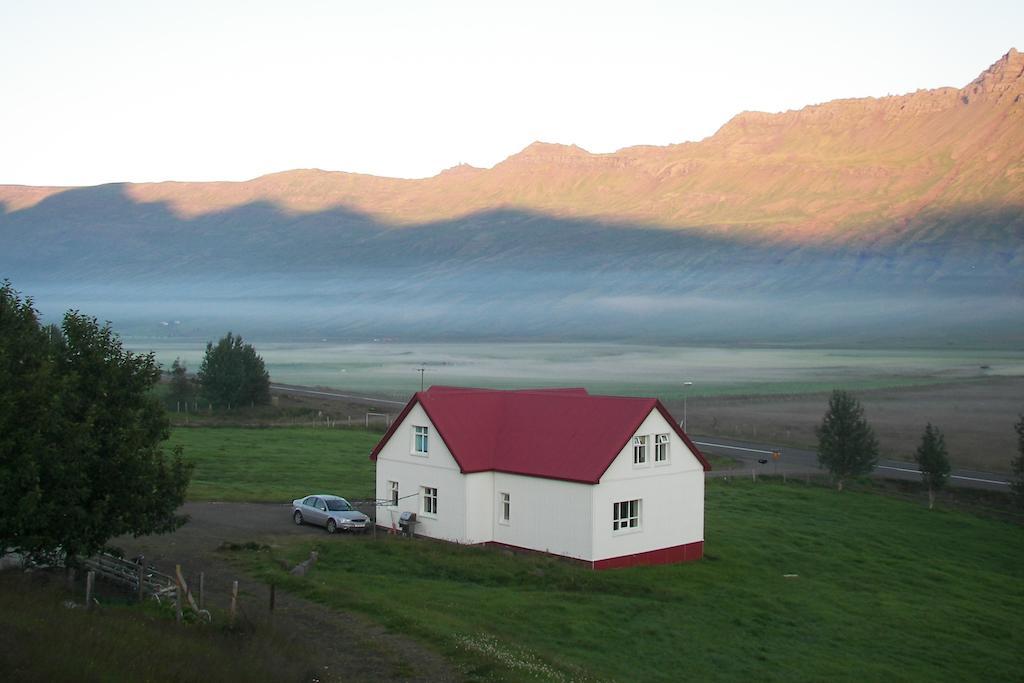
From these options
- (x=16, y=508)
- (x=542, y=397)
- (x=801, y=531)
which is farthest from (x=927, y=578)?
(x=16, y=508)

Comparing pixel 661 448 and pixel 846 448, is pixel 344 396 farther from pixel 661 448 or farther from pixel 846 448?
pixel 661 448

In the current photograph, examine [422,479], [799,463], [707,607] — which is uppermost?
[422,479]

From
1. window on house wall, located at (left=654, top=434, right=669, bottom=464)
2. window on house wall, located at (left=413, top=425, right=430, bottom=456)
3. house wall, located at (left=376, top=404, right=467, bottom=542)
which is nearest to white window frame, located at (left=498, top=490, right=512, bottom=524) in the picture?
house wall, located at (left=376, top=404, right=467, bottom=542)

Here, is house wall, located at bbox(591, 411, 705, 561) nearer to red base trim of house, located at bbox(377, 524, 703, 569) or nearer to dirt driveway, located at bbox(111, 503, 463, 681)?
red base trim of house, located at bbox(377, 524, 703, 569)

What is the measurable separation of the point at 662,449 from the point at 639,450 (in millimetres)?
1595

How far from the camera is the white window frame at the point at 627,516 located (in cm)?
4138

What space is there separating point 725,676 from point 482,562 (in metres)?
11.6

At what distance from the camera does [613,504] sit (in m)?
41.4

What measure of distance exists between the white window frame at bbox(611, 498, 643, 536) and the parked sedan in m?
10.4

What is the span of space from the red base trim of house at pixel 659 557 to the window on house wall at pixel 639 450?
3.52 metres

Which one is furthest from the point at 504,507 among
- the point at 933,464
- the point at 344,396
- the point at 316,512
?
the point at 344,396

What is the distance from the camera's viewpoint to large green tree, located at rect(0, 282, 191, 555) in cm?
2727

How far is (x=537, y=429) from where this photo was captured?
146ft

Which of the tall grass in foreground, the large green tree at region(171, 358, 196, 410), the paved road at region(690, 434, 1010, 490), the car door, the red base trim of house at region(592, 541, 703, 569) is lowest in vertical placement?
the paved road at region(690, 434, 1010, 490)
